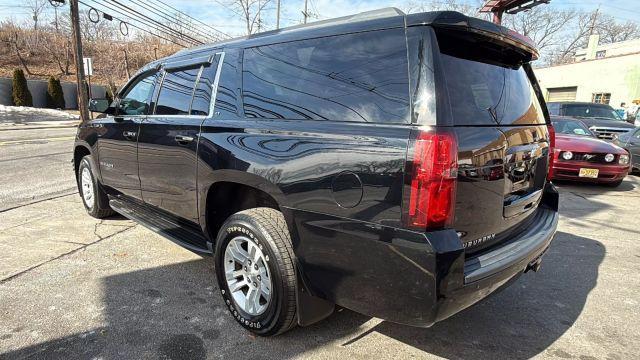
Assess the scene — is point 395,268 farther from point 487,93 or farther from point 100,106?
point 100,106

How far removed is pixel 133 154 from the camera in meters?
3.84

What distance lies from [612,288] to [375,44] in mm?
3148

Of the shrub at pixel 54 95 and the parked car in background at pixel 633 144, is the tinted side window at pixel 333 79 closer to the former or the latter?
the parked car in background at pixel 633 144

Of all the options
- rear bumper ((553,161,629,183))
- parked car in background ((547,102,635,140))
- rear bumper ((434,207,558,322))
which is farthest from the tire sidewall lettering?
parked car in background ((547,102,635,140))

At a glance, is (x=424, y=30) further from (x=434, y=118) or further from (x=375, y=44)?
(x=434, y=118)

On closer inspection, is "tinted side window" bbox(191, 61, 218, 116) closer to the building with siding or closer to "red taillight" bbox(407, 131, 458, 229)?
"red taillight" bbox(407, 131, 458, 229)

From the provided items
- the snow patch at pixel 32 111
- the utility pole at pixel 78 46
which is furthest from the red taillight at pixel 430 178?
the snow patch at pixel 32 111

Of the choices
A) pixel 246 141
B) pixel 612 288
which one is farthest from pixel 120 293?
pixel 612 288

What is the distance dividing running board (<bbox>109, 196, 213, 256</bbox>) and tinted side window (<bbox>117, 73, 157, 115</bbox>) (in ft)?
2.98

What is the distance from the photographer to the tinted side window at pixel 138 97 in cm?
388

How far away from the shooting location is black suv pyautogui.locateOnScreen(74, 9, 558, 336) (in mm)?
1942

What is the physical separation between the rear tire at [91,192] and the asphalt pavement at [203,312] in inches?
9.2

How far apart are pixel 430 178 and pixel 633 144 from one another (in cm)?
1065

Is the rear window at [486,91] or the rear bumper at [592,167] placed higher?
the rear window at [486,91]
